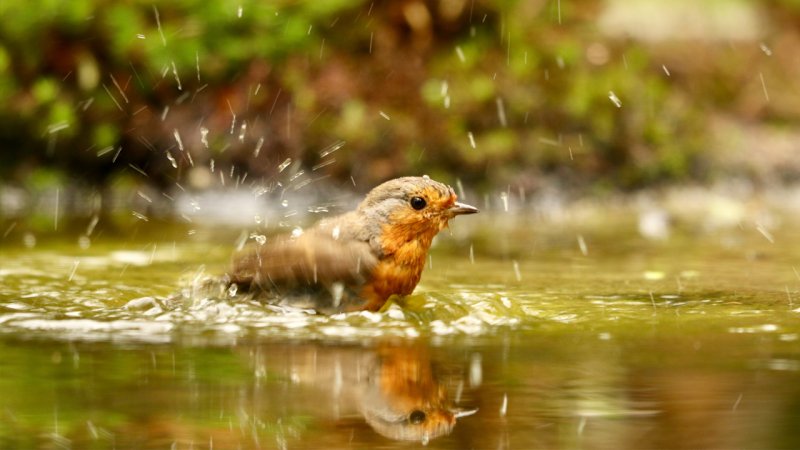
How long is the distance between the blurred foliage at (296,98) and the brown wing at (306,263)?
4.97 meters

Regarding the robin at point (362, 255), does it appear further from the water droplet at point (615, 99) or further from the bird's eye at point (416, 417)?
the water droplet at point (615, 99)

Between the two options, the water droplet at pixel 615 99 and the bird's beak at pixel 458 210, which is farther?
the water droplet at pixel 615 99

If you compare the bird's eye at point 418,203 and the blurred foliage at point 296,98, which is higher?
the blurred foliage at point 296,98

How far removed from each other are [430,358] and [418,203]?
1.19 metres

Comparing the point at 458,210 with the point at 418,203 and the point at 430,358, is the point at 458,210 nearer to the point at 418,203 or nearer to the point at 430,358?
the point at 418,203

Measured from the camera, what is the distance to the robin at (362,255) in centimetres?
569

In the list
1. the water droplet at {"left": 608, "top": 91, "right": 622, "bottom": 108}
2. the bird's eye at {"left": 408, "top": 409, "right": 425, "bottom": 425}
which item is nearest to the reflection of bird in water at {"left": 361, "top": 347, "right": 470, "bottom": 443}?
the bird's eye at {"left": 408, "top": 409, "right": 425, "bottom": 425}

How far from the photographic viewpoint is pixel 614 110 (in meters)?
11.8

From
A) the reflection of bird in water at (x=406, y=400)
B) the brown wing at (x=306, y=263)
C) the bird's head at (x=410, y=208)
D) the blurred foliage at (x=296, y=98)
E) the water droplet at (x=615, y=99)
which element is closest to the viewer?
the reflection of bird in water at (x=406, y=400)

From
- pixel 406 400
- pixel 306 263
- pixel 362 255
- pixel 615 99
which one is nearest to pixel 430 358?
pixel 406 400

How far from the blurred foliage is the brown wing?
4.97 meters

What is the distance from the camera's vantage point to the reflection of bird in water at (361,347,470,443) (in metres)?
3.65

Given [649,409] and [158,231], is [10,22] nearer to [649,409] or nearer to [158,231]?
[158,231]

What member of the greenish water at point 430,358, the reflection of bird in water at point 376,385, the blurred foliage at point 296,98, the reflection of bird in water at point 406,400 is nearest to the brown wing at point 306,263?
the greenish water at point 430,358
